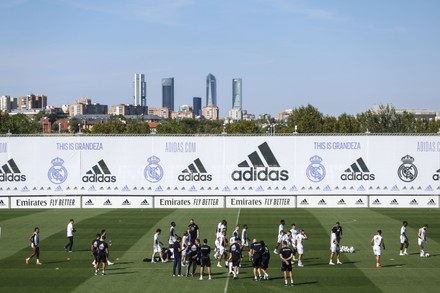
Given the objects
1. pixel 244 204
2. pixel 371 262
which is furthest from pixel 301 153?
pixel 371 262

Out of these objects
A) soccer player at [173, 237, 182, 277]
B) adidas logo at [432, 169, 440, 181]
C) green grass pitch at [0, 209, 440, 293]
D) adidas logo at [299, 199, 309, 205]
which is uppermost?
adidas logo at [432, 169, 440, 181]

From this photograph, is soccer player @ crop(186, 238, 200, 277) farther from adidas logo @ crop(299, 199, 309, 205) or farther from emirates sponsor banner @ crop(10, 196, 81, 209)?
emirates sponsor banner @ crop(10, 196, 81, 209)

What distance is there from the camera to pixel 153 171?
63.2 m

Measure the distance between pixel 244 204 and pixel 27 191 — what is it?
63.2 ft

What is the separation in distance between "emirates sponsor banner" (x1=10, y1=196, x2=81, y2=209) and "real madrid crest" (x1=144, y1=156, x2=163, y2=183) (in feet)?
21.0

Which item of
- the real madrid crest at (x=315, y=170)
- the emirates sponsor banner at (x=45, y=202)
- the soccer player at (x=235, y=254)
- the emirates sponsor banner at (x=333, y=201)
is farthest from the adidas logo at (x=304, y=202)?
the soccer player at (x=235, y=254)

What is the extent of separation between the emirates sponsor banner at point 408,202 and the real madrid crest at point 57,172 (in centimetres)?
2714

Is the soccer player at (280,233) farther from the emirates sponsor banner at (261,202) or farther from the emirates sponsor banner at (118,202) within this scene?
the emirates sponsor banner at (118,202)

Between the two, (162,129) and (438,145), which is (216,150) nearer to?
(438,145)

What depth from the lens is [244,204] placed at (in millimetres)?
62688

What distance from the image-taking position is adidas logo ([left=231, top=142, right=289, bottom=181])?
Answer: 6278cm

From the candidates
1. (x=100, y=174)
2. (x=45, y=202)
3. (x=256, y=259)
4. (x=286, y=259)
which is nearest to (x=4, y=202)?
(x=45, y=202)

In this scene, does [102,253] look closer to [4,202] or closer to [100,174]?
[100,174]

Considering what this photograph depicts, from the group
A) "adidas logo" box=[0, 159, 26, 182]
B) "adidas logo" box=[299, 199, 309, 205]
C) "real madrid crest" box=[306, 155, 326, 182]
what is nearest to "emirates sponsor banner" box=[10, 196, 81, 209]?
"adidas logo" box=[0, 159, 26, 182]
